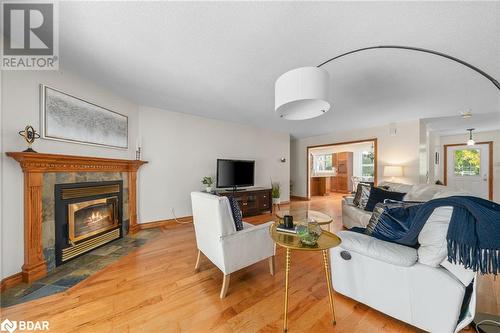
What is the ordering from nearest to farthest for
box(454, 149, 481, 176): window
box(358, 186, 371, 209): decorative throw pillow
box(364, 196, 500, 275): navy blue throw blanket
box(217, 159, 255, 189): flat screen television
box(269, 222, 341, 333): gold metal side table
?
box(364, 196, 500, 275): navy blue throw blanket, box(269, 222, 341, 333): gold metal side table, box(358, 186, 371, 209): decorative throw pillow, box(217, 159, 255, 189): flat screen television, box(454, 149, 481, 176): window

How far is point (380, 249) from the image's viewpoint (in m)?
1.41

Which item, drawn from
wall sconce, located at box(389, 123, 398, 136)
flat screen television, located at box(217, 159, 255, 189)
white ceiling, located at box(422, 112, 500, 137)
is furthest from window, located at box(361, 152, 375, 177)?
flat screen television, located at box(217, 159, 255, 189)

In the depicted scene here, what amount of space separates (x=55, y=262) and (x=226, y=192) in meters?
2.75

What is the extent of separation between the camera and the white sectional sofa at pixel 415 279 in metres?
1.19

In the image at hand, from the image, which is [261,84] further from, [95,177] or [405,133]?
[405,133]

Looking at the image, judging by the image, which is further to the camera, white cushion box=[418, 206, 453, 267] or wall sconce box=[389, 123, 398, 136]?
wall sconce box=[389, 123, 398, 136]

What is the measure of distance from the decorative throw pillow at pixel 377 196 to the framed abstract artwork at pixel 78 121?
13.9 feet

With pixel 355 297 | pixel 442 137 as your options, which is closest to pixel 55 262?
pixel 355 297

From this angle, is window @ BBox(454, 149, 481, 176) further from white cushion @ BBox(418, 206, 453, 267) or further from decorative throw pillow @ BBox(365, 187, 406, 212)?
white cushion @ BBox(418, 206, 453, 267)

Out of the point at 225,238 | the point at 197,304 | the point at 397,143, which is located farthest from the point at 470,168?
the point at 197,304

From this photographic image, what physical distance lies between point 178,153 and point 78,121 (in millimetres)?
1729

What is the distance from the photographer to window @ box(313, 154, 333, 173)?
10.1 metres

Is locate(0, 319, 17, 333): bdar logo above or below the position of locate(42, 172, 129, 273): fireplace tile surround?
below

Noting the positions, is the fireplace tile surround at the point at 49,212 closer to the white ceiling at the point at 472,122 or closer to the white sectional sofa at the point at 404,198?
the white sectional sofa at the point at 404,198
